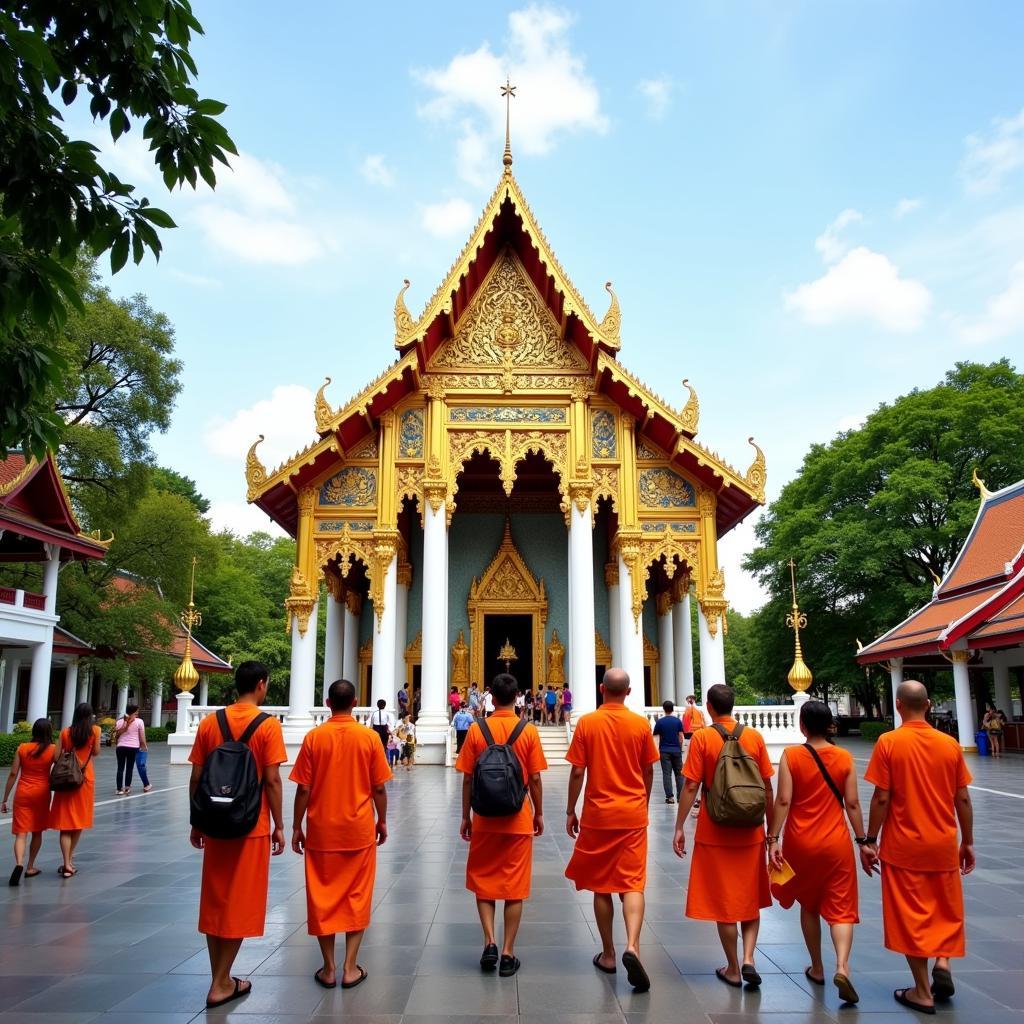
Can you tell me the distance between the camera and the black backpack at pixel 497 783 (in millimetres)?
4371

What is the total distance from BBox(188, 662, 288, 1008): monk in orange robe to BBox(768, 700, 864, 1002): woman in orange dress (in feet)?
8.23

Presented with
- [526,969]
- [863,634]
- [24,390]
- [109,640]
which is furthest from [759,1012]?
[863,634]

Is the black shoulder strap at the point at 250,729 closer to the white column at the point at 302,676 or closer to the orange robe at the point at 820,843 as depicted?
the orange robe at the point at 820,843

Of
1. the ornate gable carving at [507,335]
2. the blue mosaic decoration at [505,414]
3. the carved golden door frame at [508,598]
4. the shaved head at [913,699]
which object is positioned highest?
the ornate gable carving at [507,335]

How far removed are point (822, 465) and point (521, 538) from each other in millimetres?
16330

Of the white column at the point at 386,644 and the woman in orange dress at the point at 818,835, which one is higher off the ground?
the white column at the point at 386,644

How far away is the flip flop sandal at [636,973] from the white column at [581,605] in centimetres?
1310

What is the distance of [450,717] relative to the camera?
1866 centimetres

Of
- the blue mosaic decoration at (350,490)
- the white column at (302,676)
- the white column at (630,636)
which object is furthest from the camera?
the blue mosaic decoration at (350,490)

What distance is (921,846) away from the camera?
4062 millimetres

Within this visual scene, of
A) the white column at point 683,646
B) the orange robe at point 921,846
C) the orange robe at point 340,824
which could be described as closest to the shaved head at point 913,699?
the orange robe at point 921,846

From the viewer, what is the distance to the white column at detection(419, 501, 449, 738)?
55.4 ft

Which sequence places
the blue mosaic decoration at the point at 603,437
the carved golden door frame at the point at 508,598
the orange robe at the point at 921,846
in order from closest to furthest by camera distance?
1. the orange robe at the point at 921,846
2. the blue mosaic decoration at the point at 603,437
3. the carved golden door frame at the point at 508,598

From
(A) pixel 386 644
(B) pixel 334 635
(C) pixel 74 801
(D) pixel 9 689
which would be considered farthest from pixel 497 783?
(D) pixel 9 689
